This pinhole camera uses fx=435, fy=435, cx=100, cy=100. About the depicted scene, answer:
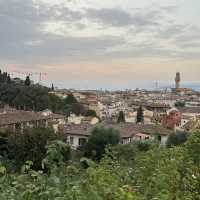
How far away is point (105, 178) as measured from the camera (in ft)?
8.30

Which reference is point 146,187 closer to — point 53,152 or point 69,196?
point 53,152

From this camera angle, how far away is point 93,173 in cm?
249

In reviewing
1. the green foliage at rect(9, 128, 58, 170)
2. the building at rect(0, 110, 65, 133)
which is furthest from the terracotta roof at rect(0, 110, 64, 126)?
the green foliage at rect(9, 128, 58, 170)

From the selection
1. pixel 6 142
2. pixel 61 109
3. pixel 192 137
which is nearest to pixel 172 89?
pixel 61 109

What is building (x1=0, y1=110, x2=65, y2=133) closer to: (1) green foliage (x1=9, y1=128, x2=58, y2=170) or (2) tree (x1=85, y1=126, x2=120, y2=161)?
(2) tree (x1=85, y1=126, x2=120, y2=161)

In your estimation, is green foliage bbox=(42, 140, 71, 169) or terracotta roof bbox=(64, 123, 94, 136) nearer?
green foliage bbox=(42, 140, 71, 169)

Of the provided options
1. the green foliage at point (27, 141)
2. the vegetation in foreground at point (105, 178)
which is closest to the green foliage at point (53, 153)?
the vegetation in foreground at point (105, 178)

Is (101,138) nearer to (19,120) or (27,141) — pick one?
(27,141)

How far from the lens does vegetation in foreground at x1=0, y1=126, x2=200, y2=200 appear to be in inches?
82.8

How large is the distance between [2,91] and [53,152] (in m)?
48.2

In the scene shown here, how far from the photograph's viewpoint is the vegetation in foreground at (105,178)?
210 centimetres

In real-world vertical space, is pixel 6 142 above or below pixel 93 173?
below

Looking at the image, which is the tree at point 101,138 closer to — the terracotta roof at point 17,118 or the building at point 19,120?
the building at point 19,120

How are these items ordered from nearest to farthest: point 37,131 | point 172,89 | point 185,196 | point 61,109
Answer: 1. point 185,196
2. point 37,131
3. point 61,109
4. point 172,89
